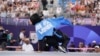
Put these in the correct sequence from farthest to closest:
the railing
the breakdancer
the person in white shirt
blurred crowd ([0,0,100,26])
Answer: blurred crowd ([0,0,100,26])
the railing
the person in white shirt
the breakdancer

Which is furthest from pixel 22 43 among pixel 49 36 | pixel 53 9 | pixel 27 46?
pixel 53 9

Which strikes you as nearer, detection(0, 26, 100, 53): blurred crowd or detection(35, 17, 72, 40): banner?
detection(35, 17, 72, 40): banner

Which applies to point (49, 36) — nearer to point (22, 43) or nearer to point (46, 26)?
point (46, 26)

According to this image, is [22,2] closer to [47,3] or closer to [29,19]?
[47,3]

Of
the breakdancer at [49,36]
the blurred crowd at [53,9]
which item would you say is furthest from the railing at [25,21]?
the breakdancer at [49,36]

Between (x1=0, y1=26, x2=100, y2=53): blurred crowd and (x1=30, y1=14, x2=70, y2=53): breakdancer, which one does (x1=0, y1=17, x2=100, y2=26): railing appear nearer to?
(x1=0, y1=26, x2=100, y2=53): blurred crowd

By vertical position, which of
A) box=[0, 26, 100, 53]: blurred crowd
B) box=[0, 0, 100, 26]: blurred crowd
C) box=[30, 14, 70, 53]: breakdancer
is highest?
box=[0, 0, 100, 26]: blurred crowd

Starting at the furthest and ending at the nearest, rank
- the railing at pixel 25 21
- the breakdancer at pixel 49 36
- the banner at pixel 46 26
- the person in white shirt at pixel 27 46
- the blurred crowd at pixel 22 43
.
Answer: the railing at pixel 25 21 → the blurred crowd at pixel 22 43 → the person in white shirt at pixel 27 46 → the banner at pixel 46 26 → the breakdancer at pixel 49 36

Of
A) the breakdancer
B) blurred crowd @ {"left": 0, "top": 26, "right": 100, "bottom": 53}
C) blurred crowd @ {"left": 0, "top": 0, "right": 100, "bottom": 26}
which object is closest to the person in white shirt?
blurred crowd @ {"left": 0, "top": 26, "right": 100, "bottom": 53}

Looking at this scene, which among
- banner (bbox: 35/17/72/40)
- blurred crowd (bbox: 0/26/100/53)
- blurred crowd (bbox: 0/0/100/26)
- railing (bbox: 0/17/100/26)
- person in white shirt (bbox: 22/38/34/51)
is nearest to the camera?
banner (bbox: 35/17/72/40)

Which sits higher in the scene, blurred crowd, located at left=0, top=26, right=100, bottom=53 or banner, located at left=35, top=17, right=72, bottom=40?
banner, located at left=35, top=17, right=72, bottom=40

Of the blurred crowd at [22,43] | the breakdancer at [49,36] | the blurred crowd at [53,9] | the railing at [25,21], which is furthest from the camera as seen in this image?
the blurred crowd at [53,9]

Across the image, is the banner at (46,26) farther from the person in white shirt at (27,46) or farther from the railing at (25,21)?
the railing at (25,21)

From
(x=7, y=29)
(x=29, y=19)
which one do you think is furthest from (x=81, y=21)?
(x=7, y=29)
